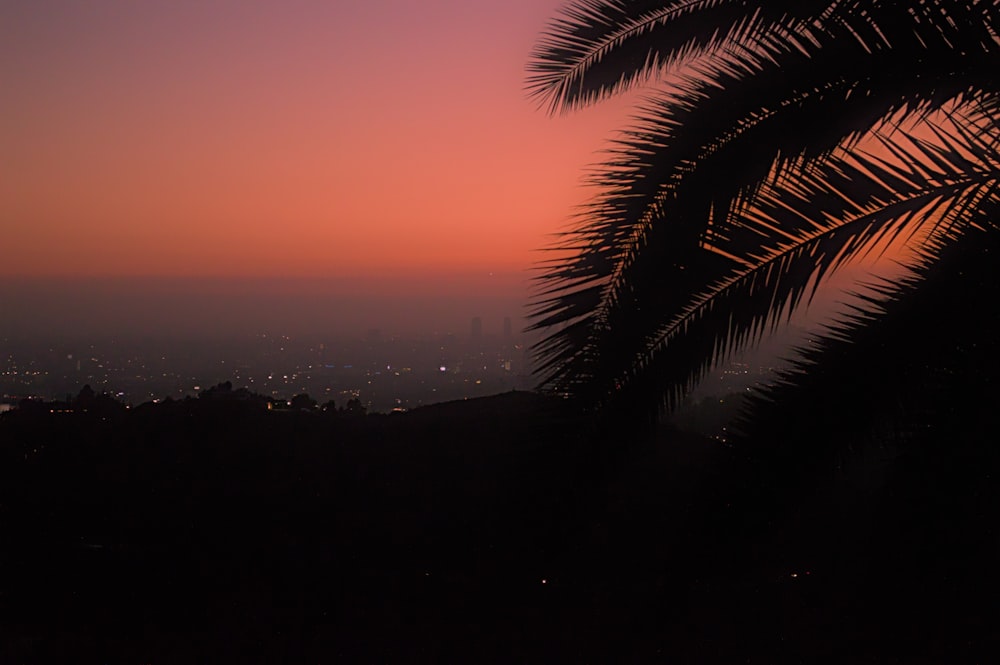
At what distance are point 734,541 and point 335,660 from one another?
3339 millimetres

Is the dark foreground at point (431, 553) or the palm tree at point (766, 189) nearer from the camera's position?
the palm tree at point (766, 189)

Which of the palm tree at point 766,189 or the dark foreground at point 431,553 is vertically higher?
the palm tree at point 766,189

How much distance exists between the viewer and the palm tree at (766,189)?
3.38 metres

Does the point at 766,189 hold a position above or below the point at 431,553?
above

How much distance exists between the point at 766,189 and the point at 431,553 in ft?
13.7

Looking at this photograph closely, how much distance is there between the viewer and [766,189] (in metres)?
3.77

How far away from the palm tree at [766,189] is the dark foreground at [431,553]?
1.45 ft

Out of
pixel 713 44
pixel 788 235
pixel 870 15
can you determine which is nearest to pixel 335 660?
pixel 788 235

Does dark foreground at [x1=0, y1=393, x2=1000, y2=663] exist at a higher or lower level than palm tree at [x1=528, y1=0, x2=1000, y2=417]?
lower

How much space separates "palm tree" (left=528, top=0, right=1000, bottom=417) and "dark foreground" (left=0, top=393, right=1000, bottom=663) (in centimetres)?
44

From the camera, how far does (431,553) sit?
686 centimetres

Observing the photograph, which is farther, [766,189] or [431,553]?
[431,553]

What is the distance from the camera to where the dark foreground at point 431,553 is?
12.4 feet

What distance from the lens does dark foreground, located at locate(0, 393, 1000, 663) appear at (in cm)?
377
